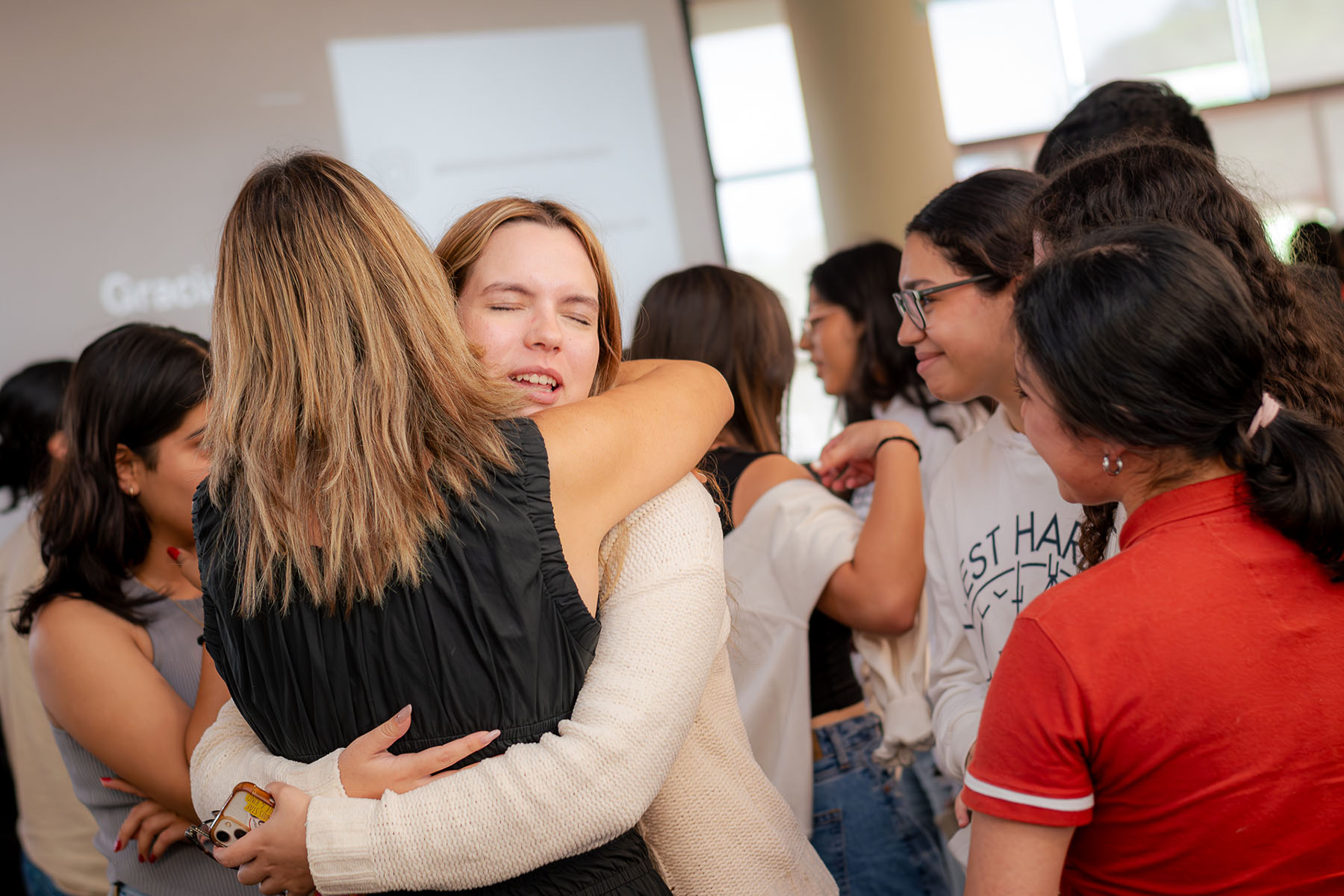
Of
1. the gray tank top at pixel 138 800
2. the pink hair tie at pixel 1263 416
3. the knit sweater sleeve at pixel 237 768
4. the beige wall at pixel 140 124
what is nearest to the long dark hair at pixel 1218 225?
the pink hair tie at pixel 1263 416

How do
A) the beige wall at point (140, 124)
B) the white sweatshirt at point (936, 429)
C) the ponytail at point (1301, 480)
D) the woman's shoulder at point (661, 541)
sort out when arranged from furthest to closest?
1. the beige wall at point (140, 124)
2. the white sweatshirt at point (936, 429)
3. the woman's shoulder at point (661, 541)
4. the ponytail at point (1301, 480)

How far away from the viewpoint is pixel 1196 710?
2.74 ft

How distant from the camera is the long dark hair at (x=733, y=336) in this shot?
202cm

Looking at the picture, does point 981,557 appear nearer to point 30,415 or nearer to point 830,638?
point 830,638

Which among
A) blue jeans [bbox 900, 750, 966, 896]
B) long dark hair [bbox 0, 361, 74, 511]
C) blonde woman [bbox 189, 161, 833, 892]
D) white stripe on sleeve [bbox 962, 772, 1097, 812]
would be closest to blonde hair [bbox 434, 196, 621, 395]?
blonde woman [bbox 189, 161, 833, 892]

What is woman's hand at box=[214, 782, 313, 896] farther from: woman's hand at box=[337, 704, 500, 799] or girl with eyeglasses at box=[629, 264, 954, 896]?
girl with eyeglasses at box=[629, 264, 954, 896]

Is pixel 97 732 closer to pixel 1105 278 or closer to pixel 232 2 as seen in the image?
pixel 1105 278

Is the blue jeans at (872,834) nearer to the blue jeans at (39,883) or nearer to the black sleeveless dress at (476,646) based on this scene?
the black sleeveless dress at (476,646)

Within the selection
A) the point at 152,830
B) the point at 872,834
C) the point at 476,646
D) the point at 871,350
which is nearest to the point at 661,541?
the point at 476,646

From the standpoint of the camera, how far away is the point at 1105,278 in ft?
2.96

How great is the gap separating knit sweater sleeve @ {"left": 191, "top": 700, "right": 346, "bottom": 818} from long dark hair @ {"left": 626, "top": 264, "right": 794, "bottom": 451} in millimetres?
1115

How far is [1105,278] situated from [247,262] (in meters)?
0.86

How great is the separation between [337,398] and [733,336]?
115 cm

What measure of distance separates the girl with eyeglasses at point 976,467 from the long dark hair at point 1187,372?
1.61ft
